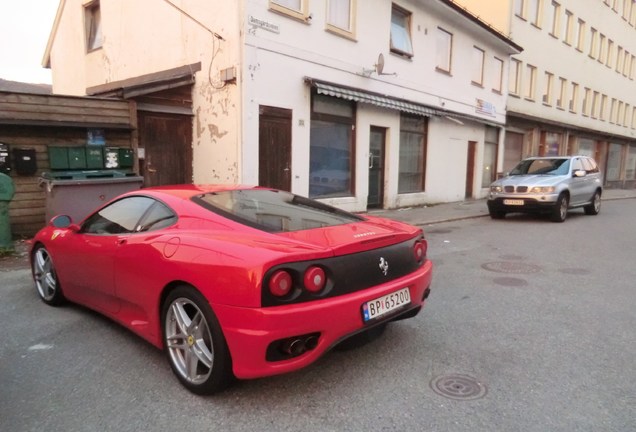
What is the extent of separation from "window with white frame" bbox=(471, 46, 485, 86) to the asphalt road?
44.8 ft

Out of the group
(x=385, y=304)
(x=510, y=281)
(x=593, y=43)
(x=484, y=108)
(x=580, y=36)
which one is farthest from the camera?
(x=593, y=43)

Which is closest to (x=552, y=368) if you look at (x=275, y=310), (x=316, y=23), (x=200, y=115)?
(x=275, y=310)

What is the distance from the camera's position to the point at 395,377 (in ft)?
9.91

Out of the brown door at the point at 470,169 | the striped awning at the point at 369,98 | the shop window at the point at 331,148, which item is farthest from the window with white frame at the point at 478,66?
the shop window at the point at 331,148

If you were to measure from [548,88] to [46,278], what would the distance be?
2473 cm

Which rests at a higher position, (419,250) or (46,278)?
(419,250)

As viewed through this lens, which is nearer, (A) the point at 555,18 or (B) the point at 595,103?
(A) the point at 555,18

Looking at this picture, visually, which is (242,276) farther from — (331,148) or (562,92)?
(562,92)

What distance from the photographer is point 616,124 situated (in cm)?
3222

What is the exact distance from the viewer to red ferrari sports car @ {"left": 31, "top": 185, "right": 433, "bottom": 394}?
2.53 meters

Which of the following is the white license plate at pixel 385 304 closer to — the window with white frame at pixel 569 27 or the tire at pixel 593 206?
the tire at pixel 593 206

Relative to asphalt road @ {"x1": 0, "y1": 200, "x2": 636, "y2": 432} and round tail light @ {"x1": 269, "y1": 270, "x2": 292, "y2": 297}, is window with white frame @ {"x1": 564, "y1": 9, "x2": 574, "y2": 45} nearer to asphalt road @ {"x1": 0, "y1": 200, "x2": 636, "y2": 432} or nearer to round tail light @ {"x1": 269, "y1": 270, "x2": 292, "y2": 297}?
asphalt road @ {"x1": 0, "y1": 200, "x2": 636, "y2": 432}

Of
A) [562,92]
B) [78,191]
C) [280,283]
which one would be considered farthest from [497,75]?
[280,283]

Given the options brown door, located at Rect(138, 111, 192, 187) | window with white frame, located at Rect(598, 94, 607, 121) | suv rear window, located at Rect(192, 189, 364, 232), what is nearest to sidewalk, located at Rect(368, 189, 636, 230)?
brown door, located at Rect(138, 111, 192, 187)
